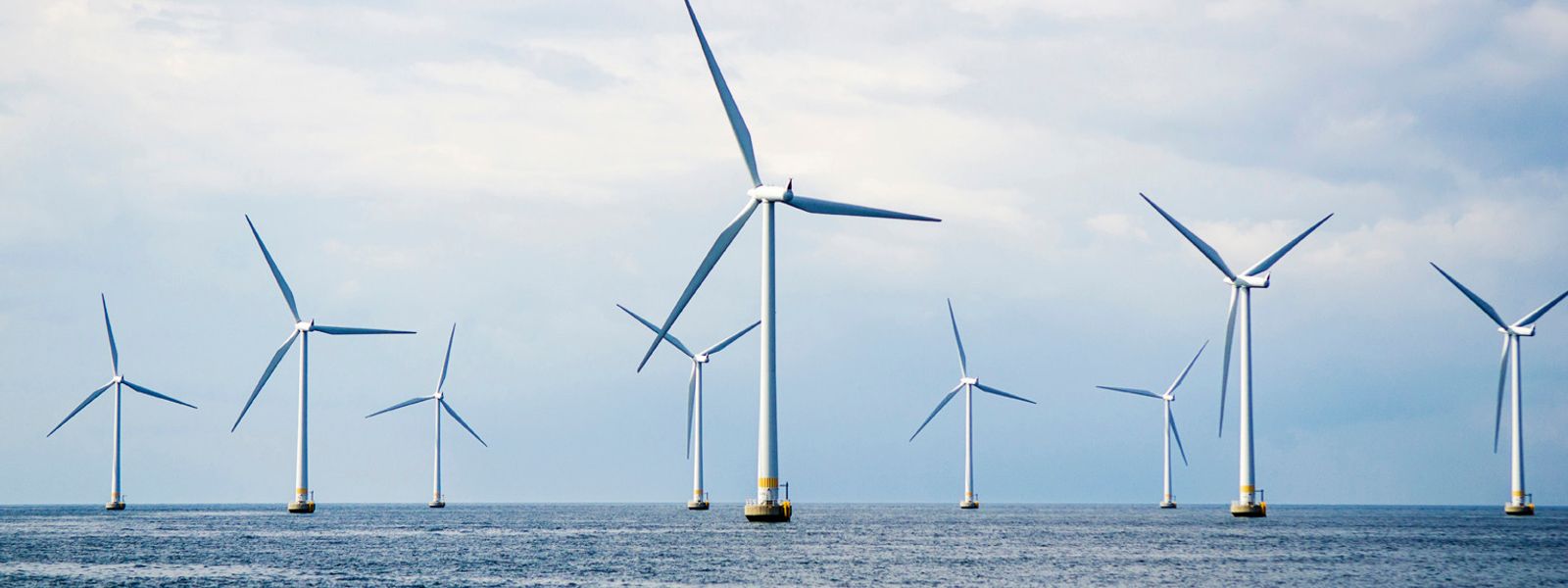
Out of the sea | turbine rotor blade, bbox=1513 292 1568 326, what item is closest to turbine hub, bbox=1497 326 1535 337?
turbine rotor blade, bbox=1513 292 1568 326

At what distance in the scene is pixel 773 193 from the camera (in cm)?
10806

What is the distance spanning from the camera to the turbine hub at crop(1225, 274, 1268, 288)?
140750 mm

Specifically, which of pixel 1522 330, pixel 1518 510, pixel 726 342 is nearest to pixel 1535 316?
pixel 1522 330

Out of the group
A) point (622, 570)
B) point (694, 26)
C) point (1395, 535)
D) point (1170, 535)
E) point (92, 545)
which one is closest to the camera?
point (622, 570)

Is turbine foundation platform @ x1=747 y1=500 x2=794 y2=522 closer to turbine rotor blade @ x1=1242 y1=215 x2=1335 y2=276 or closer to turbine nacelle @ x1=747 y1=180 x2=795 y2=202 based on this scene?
turbine nacelle @ x1=747 y1=180 x2=795 y2=202

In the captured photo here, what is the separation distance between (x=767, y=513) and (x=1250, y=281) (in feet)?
175

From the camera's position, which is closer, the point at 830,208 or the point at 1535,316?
the point at 830,208

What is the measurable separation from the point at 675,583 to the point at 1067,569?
69.6 ft

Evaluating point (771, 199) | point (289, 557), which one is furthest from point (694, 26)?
point (289, 557)

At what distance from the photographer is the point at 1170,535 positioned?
13375cm

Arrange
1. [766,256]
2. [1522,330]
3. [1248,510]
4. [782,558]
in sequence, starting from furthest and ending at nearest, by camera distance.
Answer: [1522,330]
[1248,510]
[766,256]
[782,558]

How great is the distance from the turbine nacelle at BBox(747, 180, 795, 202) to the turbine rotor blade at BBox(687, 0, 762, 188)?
3.86ft

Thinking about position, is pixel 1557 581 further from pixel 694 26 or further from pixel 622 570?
pixel 694 26

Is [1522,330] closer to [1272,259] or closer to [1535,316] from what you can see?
[1535,316]
